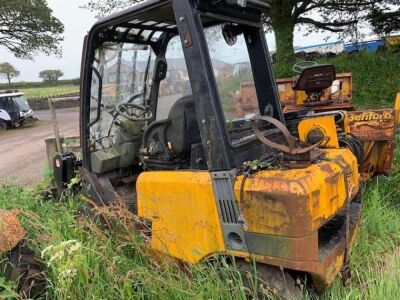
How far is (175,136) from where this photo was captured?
10.4ft

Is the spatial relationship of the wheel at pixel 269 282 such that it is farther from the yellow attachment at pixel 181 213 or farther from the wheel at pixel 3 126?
the wheel at pixel 3 126

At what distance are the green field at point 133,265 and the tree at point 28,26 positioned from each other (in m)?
24.9

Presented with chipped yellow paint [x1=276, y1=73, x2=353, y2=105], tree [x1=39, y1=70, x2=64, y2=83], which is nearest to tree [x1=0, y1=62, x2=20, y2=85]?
tree [x1=39, y1=70, x2=64, y2=83]

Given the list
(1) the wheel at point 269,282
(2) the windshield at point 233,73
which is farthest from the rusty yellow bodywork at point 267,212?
(2) the windshield at point 233,73

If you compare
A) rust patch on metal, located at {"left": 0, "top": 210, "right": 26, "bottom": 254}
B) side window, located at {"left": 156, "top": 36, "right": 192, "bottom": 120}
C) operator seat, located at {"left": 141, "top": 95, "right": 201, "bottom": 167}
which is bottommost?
rust patch on metal, located at {"left": 0, "top": 210, "right": 26, "bottom": 254}

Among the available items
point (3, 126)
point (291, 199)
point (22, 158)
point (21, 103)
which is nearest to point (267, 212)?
point (291, 199)

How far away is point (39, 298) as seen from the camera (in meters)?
3.01

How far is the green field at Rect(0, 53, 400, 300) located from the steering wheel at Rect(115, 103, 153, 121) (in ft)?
2.81

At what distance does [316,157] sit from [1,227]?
219 cm

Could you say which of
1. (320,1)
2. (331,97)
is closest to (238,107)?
(331,97)

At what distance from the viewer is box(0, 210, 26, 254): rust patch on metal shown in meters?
3.04

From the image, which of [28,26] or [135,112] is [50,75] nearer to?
[28,26]

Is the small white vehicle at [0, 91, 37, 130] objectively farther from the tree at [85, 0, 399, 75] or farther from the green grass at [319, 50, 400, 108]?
the green grass at [319, 50, 400, 108]

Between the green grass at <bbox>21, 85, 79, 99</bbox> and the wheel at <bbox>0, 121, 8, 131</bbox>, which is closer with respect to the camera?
the wheel at <bbox>0, 121, 8, 131</bbox>
